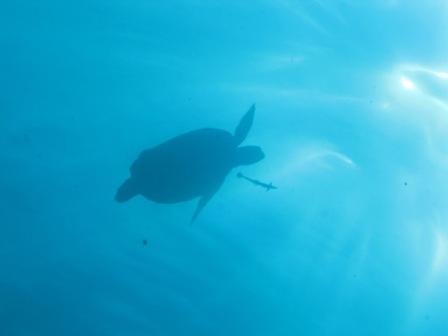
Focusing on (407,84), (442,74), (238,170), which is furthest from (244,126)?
(442,74)

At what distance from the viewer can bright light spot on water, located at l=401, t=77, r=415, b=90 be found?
880 cm

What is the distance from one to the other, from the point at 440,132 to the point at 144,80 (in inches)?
248

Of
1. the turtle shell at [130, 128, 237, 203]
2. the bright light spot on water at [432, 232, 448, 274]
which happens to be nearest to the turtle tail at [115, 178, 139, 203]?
the turtle shell at [130, 128, 237, 203]

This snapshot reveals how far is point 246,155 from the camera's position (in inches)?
311

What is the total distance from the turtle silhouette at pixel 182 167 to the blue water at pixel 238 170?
249cm

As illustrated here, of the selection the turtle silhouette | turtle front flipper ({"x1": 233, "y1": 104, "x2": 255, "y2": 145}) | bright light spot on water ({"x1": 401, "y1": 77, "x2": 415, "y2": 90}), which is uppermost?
bright light spot on water ({"x1": 401, "y1": 77, "x2": 415, "y2": 90})

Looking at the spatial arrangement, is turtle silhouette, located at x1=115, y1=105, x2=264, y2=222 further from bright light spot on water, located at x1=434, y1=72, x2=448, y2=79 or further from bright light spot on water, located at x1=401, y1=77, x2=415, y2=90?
bright light spot on water, located at x1=434, y1=72, x2=448, y2=79

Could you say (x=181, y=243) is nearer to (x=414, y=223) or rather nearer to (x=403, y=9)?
(x=414, y=223)

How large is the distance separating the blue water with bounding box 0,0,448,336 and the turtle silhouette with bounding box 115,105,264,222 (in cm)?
249

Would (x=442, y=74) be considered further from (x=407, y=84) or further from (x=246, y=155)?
(x=246, y=155)

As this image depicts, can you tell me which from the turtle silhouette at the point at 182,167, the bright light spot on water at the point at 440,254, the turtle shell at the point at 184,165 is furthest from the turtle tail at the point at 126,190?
the bright light spot on water at the point at 440,254

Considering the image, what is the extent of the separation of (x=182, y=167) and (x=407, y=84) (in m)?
4.91

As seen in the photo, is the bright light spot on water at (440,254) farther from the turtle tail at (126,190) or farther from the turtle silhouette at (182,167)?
the turtle tail at (126,190)

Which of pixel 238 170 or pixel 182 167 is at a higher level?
pixel 238 170
